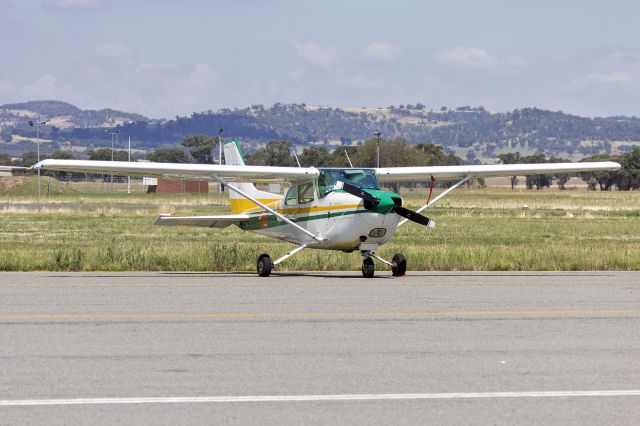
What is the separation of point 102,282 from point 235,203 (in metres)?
6.28

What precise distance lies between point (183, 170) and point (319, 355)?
11462 millimetres

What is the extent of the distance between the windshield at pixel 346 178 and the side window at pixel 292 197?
31.7 inches

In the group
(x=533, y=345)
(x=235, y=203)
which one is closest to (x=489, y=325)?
(x=533, y=345)

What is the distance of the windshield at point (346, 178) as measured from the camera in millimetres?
20250

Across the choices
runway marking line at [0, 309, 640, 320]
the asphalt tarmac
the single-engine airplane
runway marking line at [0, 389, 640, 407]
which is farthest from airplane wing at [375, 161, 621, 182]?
runway marking line at [0, 389, 640, 407]

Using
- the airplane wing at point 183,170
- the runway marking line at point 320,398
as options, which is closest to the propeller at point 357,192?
the airplane wing at point 183,170

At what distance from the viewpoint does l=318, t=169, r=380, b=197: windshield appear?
20.2 metres

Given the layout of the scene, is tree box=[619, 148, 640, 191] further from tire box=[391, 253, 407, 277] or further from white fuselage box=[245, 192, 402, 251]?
tire box=[391, 253, 407, 277]

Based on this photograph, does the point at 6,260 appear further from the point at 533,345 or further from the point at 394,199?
the point at 533,345

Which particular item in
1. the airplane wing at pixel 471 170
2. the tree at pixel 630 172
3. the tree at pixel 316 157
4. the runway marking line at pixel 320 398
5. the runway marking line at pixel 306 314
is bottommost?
the runway marking line at pixel 320 398

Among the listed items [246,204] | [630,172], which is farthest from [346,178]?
[630,172]

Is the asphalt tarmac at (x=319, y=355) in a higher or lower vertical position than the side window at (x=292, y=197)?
lower

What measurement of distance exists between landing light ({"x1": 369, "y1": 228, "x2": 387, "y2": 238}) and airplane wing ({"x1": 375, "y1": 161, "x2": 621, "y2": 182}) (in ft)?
8.78

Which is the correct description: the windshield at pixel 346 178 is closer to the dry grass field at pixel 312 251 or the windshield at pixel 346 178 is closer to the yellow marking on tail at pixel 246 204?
the yellow marking on tail at pixel 246 204
